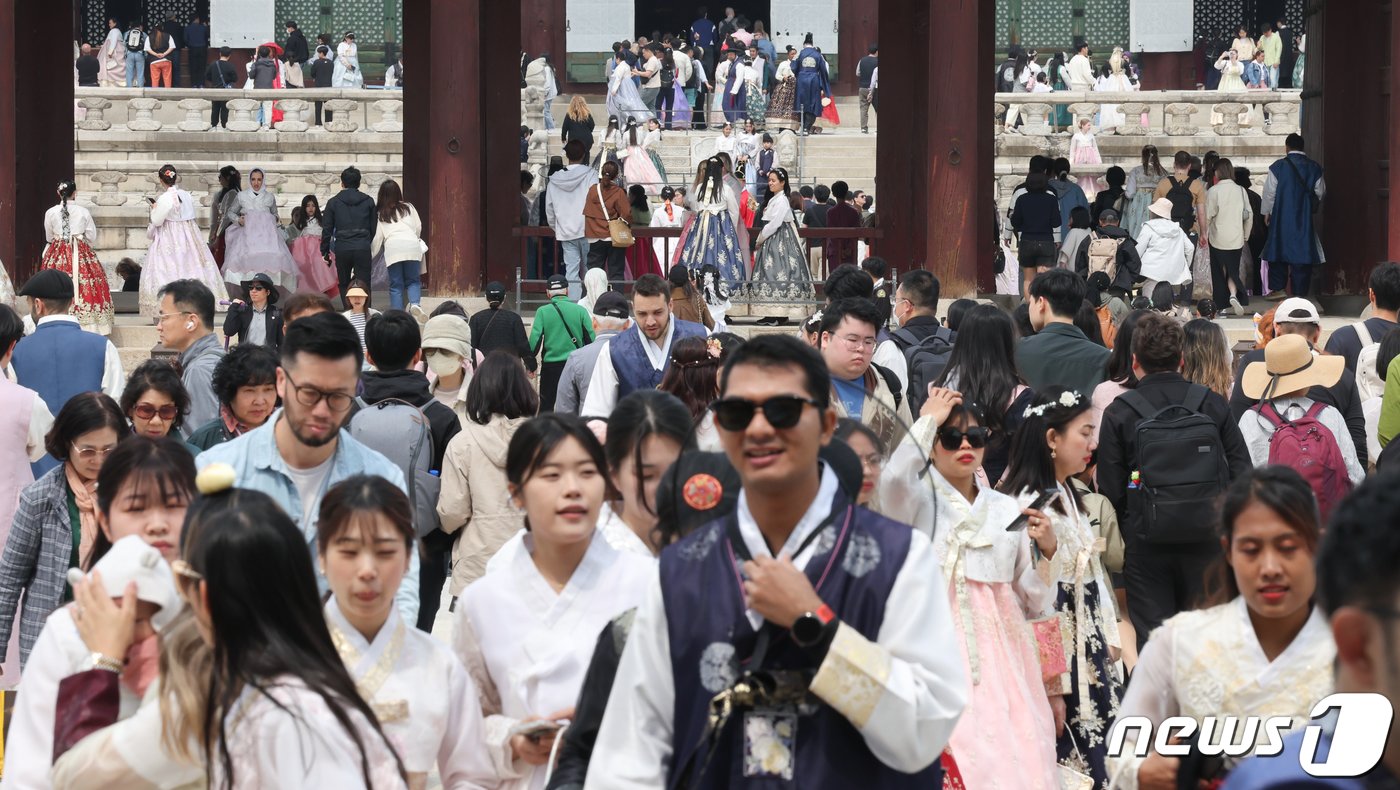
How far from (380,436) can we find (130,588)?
339 cm

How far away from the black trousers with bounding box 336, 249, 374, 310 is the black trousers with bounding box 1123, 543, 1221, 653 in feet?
33.5

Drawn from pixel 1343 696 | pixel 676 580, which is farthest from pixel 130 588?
pixel 1343 696

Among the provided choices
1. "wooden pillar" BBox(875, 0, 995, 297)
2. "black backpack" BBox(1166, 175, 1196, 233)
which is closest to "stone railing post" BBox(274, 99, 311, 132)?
"wooden pillar" BBox(875, 0, 995, 297)

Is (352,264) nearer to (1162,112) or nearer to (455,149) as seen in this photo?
(455,149)

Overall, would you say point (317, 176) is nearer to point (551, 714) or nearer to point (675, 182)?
point (675, 182)

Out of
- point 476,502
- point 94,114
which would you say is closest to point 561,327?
point 476,502

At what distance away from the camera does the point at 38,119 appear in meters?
17.3

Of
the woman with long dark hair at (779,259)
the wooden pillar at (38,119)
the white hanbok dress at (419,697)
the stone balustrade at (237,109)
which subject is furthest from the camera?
the stone balustrade at (237,109)

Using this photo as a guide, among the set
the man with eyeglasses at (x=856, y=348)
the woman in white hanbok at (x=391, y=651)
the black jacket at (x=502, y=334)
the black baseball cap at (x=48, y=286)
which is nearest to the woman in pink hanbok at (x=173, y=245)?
the black jacket at (x=502, y=334)

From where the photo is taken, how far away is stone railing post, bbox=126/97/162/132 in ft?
87.6

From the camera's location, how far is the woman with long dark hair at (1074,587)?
5.97 meters

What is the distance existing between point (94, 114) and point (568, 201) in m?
12.5

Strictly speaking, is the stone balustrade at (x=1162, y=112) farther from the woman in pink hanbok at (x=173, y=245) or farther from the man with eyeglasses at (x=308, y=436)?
the man with eyeglasses at (x=308, y=436)

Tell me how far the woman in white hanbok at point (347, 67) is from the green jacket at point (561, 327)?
23.1 meters
